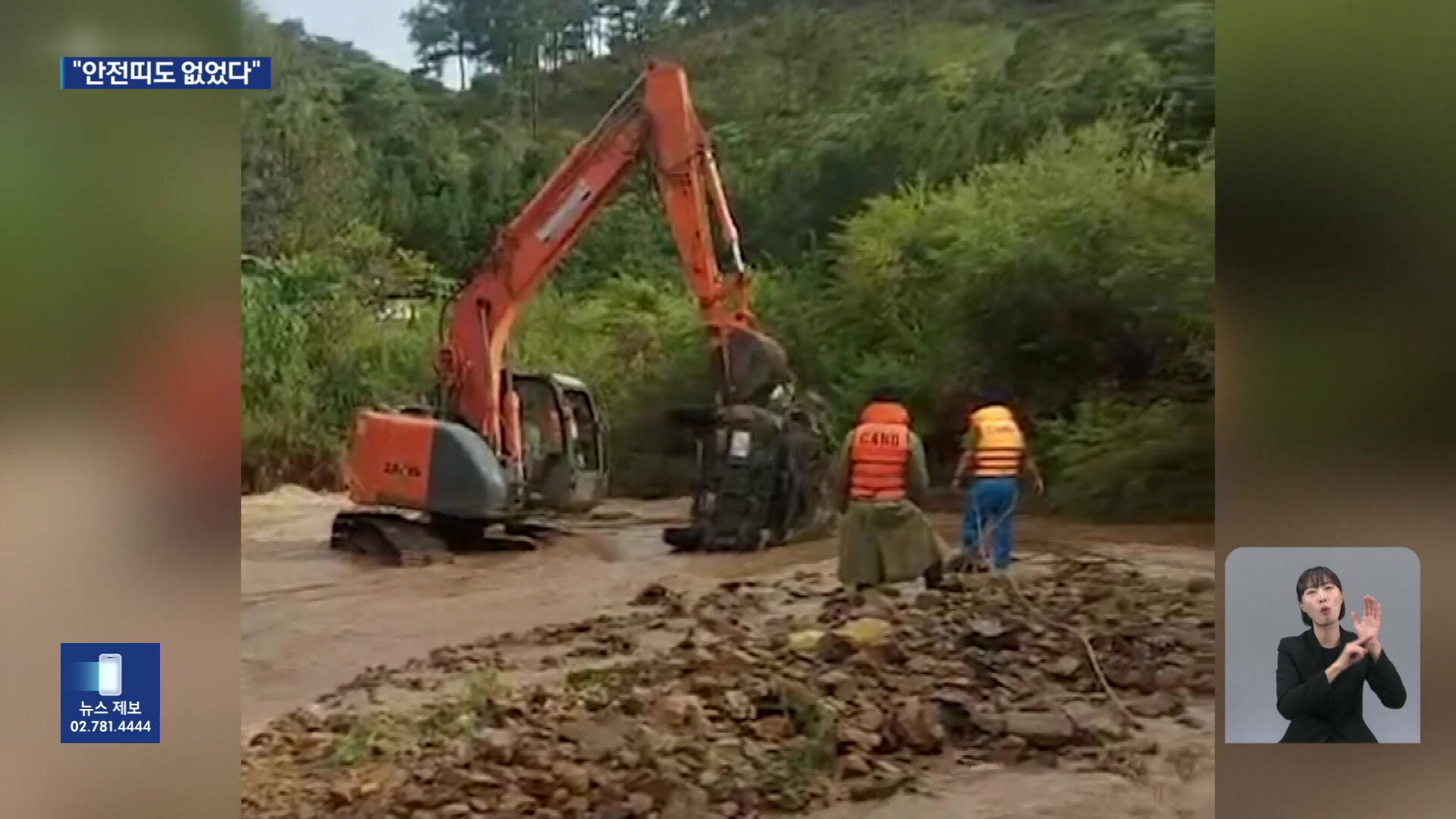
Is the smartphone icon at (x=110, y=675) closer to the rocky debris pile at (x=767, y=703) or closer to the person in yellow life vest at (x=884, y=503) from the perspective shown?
the rocky debris pile at (x=767, y=703)

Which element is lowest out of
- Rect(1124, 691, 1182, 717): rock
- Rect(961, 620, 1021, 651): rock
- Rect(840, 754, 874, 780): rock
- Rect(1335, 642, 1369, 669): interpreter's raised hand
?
Rect(840, 754, 874, 780): rock

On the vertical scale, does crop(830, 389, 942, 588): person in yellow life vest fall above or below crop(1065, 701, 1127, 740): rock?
above

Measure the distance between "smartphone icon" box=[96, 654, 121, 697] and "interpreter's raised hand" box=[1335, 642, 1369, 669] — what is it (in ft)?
9.02

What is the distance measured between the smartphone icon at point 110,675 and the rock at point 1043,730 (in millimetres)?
2015

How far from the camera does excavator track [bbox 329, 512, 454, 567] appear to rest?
3.35 metres

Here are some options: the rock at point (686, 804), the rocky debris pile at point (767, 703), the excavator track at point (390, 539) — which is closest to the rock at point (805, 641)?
the rocky debris pile at point (767, 703)

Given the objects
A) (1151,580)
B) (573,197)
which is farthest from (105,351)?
(1151,580)

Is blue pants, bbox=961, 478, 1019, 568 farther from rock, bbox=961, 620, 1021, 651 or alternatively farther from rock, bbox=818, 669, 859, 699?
rock, bbox=818, 669, 859, 699

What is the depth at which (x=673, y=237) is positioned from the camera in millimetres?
3328

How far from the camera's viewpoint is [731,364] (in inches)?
131

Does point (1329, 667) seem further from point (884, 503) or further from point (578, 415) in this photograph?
point (578, 415)

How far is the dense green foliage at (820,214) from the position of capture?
3260 mm

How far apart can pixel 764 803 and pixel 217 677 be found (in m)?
1.28

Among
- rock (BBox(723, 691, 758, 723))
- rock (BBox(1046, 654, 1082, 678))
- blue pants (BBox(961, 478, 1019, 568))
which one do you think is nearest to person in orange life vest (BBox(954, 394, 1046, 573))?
blue pants (BBox(961, 478, 1019, 568))
